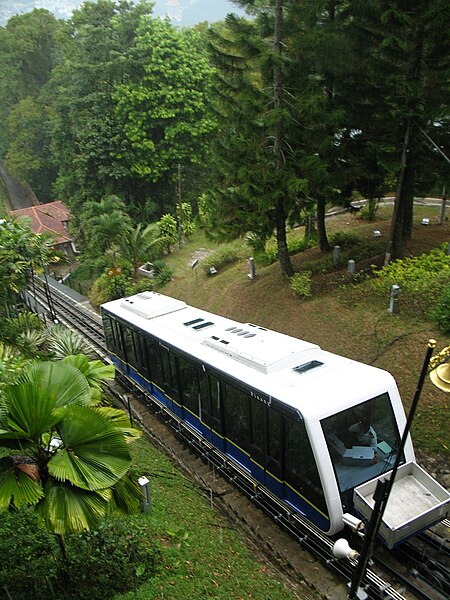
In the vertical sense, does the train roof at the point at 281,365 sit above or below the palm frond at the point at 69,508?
below

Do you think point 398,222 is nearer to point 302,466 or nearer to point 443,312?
point 443,312

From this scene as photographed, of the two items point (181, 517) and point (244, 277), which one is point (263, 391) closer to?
point (181, 517)

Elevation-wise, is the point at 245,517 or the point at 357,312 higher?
the point at 357,312

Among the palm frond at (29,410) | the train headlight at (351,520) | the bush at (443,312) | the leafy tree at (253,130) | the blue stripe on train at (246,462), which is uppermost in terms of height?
the leafy tree at (253,130)

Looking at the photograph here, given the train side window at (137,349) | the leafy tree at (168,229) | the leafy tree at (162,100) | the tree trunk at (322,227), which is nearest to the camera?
the train side window at (137,349)

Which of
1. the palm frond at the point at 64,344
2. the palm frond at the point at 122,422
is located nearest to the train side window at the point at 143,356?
the palm frond at the point at 64,344

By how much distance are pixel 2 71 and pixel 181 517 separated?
2401 inches

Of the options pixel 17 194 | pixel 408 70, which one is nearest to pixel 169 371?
pixel 408 70

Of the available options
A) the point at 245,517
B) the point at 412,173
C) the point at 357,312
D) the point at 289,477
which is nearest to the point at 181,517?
the point at 245,517

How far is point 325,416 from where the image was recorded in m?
8.23

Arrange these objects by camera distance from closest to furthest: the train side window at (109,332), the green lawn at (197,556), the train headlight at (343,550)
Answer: the train headlight at (343,550) → the green lawn at (197,556) → the train side window at (109,332)

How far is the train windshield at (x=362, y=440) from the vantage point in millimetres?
8336

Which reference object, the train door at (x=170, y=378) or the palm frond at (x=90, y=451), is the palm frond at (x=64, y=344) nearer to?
the train door at (x=170, y=378)

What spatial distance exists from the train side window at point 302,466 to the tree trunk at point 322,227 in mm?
11397
